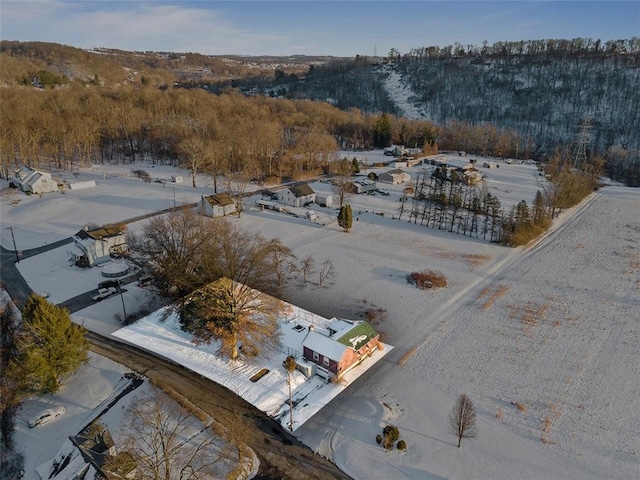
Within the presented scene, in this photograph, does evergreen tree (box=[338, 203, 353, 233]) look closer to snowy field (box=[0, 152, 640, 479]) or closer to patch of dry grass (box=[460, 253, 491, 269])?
snowy field (box=[0, 152, 640, 479])

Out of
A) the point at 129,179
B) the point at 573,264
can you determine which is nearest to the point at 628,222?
the point at 573,264

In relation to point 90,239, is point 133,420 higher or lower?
lower

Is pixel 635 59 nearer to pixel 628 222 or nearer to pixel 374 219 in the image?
pixel 628 222

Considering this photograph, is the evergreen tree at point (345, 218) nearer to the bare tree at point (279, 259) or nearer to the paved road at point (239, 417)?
the bare tree at point (279, 259)

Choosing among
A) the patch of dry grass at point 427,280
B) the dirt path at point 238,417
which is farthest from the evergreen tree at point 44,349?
the patch of dry grass at point 427,280

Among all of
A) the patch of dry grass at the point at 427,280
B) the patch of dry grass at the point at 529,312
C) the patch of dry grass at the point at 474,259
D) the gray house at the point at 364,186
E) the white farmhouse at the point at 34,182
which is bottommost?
the patch of dry grass at the point at 529,312

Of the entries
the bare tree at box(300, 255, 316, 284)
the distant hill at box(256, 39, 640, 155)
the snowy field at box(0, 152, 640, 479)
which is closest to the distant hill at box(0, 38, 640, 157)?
the distant hill at box(256, 39, 640, 155)

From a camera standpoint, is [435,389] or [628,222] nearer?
[435,389]

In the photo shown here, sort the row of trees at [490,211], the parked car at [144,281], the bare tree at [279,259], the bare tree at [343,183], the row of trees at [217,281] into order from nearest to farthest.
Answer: the row of trees at [217,281], the parked car at [144,281], the bare tree at [279,259], the row of trees at [490,211], the bare tree at [343,183]

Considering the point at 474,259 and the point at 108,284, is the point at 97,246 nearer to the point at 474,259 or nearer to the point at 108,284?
the point at 108,284
